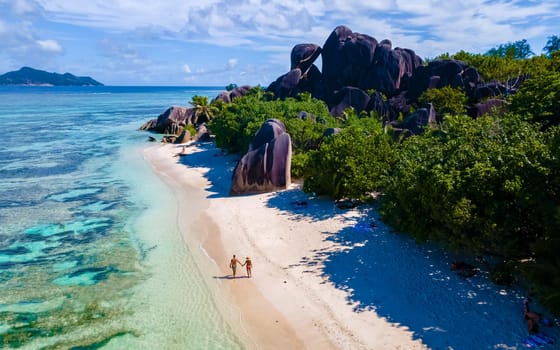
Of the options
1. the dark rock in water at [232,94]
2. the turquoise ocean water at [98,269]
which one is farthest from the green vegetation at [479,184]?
the dark rock in water at [232,94]

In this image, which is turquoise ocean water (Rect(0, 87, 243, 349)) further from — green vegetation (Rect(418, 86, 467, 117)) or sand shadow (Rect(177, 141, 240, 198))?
green vegetation (Rect(418, 86, 467, 117))

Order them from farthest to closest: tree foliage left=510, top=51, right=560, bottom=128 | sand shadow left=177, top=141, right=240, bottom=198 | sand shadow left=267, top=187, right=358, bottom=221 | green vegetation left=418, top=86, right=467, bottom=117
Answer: green vegetation left=418, top=86, right=467, bottom=117 → sand shadow left=177, top=141, right=240, bottom=198 → tree foliage left=510, top=51, right=560, bottom=128 → sand shadow left=267, top=187, right=358, bottom=221

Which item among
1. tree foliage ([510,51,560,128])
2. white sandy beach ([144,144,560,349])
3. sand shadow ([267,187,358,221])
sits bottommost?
white sandy beach ([144,144,560,349])

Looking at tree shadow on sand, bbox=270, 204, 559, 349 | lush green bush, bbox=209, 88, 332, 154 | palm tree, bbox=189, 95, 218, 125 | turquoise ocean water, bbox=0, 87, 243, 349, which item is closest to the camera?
tree shadow on sand, bbox=270, 204, 559, 349

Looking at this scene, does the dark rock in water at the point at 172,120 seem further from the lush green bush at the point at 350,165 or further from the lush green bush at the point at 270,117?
the lush green bush at the point at 350,165

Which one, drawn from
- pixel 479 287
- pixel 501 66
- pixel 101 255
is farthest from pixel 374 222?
pixel 501 66

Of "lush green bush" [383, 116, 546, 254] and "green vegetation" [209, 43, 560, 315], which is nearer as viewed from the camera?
"green vegetation" [209, 43, 560, 315]

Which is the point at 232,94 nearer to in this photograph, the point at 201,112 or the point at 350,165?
the point at 201,112

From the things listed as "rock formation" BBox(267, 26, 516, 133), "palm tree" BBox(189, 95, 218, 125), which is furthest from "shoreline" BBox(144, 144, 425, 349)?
"palm tree" BBox(189, 95, 218, 125)
